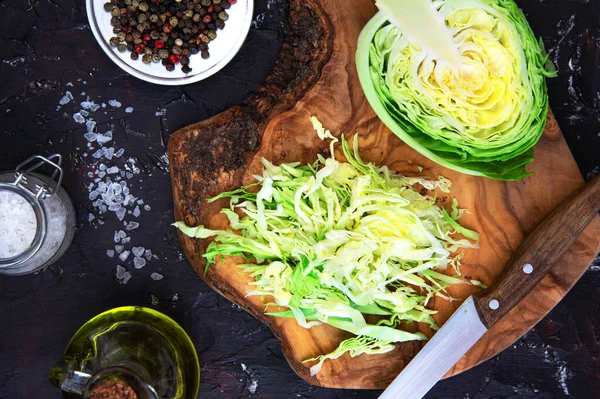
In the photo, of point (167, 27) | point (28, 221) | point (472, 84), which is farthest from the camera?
point (167, 27)

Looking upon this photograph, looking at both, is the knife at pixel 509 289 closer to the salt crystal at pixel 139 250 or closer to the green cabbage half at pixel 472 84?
the green cabbage half at pixel 472 84

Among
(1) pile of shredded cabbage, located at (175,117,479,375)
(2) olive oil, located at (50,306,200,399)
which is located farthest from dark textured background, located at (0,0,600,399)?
(1) pile of shredded cabbage, located at (175,117,479,375)

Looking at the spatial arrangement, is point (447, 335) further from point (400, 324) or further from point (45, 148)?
point (45, 148)

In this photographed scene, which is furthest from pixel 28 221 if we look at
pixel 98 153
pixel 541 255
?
pixel 541 255

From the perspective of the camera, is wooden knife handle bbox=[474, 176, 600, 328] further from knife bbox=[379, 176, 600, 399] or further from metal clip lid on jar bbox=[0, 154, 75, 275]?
metal clip lid on jar bbox=[0, 154, 75, 275]

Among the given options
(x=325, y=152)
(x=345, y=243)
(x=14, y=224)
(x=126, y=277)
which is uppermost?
(x=325, y=152)

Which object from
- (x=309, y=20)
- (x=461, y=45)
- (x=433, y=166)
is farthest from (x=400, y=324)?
(x=309, y=20)

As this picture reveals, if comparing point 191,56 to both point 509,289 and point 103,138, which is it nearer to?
point 103,138

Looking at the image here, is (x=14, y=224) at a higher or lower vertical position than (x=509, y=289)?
lower
